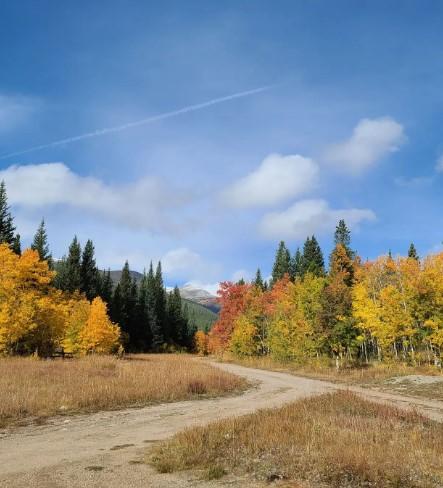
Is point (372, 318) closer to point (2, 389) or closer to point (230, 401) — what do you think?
point (230, 401)

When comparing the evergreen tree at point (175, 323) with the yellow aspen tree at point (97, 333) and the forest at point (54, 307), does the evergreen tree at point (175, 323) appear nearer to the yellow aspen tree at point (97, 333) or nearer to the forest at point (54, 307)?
the forest at point (54, 307)

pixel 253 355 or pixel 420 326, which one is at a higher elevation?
pixel 420 326

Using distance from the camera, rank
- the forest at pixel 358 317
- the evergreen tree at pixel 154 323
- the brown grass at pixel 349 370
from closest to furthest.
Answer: the brown grass at pixel 349 370
the forest at pixel 358 317
the evergreen tree at pixel 154 323

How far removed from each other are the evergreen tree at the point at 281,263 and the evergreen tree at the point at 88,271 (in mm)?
37979

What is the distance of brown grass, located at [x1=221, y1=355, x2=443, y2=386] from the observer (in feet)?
109

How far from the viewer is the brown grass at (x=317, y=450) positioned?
858 centimetres

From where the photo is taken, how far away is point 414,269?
127 ft

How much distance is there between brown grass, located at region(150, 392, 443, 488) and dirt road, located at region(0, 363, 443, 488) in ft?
2.54

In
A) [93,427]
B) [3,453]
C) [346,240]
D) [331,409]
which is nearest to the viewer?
[3,453]

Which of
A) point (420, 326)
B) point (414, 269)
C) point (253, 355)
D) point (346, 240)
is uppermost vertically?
point (346, 240)

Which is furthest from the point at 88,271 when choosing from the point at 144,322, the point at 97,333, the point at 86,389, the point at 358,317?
the point at 86,389

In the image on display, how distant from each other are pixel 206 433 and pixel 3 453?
5012 mm

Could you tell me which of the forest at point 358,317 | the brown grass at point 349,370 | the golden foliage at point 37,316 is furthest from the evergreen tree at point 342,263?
the golden foliage at point 37,316

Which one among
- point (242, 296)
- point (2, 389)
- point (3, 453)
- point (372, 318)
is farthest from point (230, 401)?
point (242, 296)
